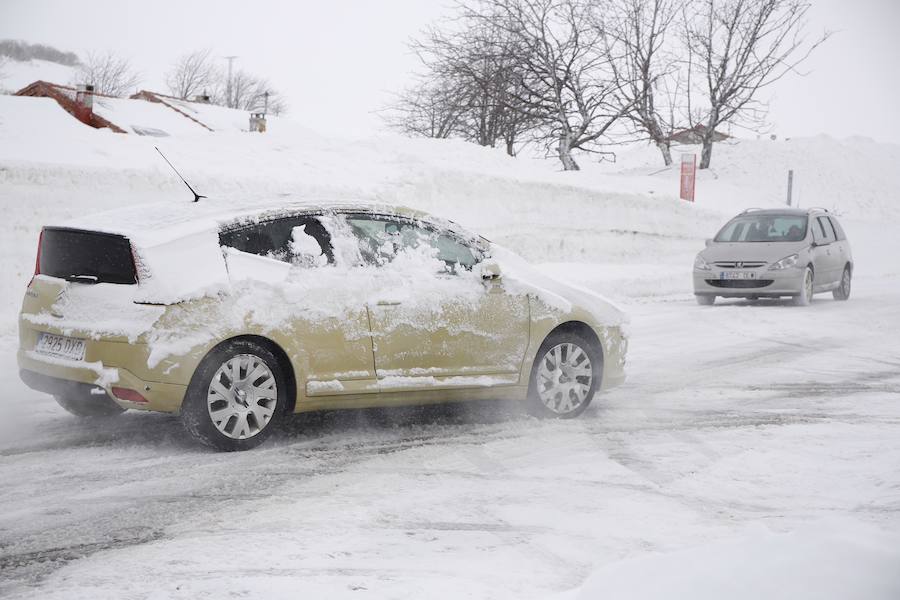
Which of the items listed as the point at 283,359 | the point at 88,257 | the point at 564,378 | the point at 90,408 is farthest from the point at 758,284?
the point at 88,257

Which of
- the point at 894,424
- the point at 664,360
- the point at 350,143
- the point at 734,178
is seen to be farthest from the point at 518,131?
the point at 894,424

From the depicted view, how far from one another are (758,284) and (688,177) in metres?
14.4

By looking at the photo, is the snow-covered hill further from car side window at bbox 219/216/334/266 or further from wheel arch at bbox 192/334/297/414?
wheel arch at bbox 192/334/297/414

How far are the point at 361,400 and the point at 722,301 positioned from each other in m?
12.4

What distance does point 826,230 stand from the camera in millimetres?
18203

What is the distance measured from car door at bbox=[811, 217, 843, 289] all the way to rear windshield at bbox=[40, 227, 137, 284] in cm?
1346

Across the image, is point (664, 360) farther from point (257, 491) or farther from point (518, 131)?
point (518, 131)

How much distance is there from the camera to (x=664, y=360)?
35.8ft

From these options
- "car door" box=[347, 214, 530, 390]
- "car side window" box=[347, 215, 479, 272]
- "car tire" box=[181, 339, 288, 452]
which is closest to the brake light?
"car tire" box=[181, 339, 288, 452]

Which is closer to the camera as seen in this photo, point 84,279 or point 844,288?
point 84,279

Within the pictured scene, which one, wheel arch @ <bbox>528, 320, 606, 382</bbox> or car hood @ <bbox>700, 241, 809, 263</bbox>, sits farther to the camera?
car hood @ <bbox>700, 241, 809, 263</bbox>

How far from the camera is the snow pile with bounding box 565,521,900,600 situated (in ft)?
12.6

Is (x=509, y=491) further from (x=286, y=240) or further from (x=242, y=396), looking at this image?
(x=286, y=240)

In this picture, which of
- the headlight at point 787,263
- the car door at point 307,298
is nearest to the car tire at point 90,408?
the car door at point 307,298
